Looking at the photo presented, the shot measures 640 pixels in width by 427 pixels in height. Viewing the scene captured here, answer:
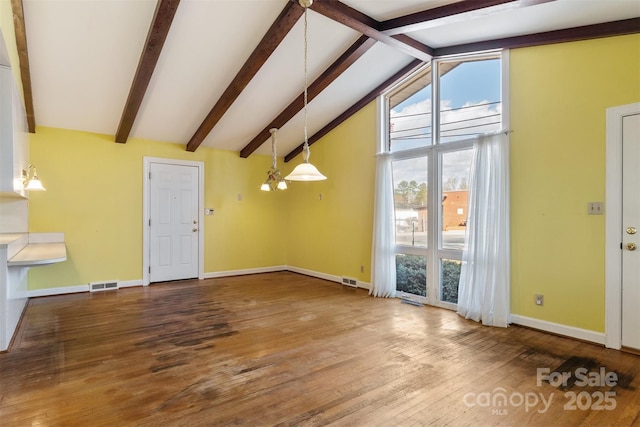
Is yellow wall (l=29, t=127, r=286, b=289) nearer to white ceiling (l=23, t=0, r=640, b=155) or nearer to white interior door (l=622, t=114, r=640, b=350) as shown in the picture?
white ceiling (l=23, t=0, r=640, b=155)

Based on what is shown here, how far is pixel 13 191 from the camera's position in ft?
10.5

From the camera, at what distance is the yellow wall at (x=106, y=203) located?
4973 mm

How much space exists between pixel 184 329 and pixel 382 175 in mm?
3374

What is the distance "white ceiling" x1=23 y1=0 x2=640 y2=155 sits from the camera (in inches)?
127

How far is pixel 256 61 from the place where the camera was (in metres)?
3.96

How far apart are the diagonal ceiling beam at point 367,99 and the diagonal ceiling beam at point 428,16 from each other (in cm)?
117

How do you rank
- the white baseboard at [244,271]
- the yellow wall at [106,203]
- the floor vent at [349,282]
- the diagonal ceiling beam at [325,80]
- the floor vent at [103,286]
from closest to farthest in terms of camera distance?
1. the diagonal ceiling beam at [325,80]
2. the yellow wall at [106,203]
3. the floor vent at [103,286]
4. the floor vent at [349,282]
5. the white baseboard at [244,271]

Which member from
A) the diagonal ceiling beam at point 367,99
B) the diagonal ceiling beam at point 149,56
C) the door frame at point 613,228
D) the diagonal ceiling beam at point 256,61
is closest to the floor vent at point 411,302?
the door frame at point 613,228

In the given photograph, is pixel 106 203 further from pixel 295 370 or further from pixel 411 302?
pixel 411 302

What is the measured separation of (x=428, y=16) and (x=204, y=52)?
2.51m

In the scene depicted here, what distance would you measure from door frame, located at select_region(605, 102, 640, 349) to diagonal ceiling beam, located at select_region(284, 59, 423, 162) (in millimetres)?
2476

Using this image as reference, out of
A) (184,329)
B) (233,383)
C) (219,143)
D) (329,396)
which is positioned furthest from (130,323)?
(219,143)

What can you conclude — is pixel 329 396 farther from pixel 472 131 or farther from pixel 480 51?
pixel 480 51

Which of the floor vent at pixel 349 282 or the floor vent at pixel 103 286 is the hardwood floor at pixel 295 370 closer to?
the floor vent at pixel 103 286
